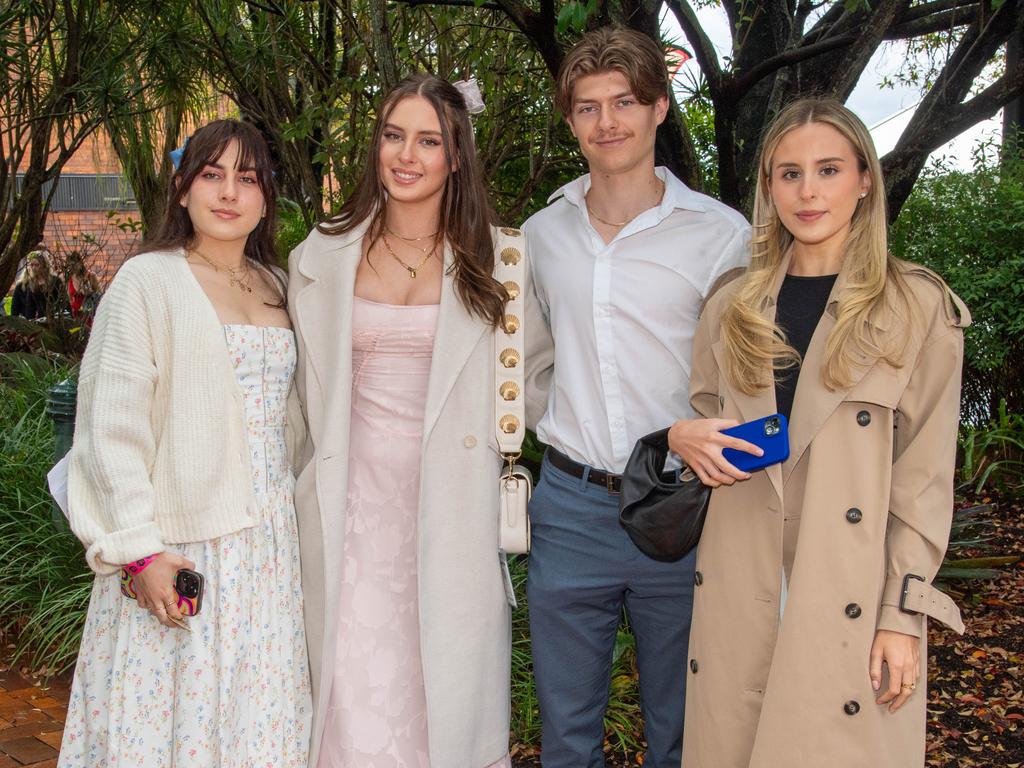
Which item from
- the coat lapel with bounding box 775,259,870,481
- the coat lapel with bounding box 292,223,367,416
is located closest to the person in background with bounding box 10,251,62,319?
the coat lapel with bounding box 292,223,367,416

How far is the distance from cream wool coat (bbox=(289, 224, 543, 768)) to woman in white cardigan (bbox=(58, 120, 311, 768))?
3.5 inches

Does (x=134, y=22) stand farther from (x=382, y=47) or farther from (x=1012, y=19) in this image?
(x=1012, y=19)

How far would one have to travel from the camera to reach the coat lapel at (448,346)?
3113 mm

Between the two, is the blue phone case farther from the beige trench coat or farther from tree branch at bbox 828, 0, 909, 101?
tree branch at bbox 828, 0, 909, 101

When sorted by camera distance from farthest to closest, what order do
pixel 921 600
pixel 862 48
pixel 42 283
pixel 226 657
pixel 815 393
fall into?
pixel 42 283 → pixel 862 48 → pixel 226 657 → pixel 815 393 → pixel 921 600

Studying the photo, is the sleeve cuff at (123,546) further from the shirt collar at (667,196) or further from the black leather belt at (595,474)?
the shirt collar at (667,196)

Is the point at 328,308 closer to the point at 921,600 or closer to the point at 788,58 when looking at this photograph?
the point at 921,600

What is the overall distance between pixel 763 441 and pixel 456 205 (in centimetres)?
141

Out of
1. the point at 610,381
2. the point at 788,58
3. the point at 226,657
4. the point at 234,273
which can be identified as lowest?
the point at 226,657

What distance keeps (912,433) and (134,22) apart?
26.1 ft

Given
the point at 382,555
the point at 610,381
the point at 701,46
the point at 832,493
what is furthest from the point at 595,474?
the point at 701,46

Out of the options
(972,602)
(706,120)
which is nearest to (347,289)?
(972,602)

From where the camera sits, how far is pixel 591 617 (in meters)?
3.18

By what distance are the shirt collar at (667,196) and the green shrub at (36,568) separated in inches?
128
